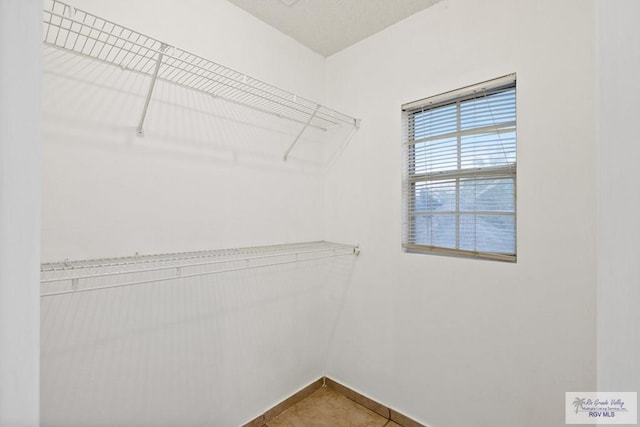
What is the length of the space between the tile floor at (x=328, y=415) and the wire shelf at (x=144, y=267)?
958mm

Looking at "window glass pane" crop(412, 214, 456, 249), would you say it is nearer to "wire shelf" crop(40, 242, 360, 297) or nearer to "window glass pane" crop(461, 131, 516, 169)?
"window glass pane" crop(461, 131, 516, 169)

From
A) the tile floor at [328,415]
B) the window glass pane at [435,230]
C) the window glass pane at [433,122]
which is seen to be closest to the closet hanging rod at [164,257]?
the window glass pane at [435,230]

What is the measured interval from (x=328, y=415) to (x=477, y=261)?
1.31 m

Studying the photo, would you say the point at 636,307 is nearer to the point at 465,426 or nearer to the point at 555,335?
the point at 555,335

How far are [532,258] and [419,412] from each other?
108cm

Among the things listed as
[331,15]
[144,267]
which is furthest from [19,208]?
[331,15]

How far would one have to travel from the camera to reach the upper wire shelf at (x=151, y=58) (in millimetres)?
1002

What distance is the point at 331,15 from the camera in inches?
66.9

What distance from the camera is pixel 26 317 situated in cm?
25

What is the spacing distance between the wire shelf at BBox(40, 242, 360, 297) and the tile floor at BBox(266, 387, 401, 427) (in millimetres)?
958

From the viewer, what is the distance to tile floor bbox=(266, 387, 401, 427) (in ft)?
5.62

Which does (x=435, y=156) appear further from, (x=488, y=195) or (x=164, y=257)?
(x=164, y=257)

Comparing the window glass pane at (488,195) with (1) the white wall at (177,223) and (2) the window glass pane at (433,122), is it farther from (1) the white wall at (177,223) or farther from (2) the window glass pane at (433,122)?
(1) the white wall at (177,223)

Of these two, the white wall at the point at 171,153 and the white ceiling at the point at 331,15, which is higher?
the white ceiling at the point at 331,15
